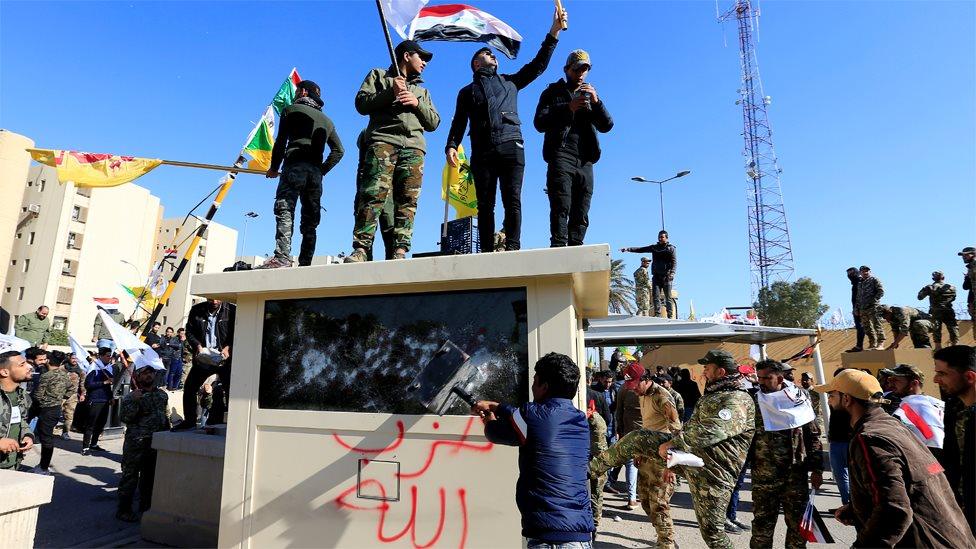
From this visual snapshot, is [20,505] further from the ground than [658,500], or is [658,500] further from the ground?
[20,505]

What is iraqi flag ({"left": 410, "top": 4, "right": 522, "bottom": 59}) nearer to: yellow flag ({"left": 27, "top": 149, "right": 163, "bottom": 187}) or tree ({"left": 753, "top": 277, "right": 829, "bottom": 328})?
yellow flag ({"left": 27, "top": 149, "right": 163, "bottom": 187})

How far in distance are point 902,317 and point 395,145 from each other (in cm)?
1439

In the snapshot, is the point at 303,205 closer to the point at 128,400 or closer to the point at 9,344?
the point at 128,400

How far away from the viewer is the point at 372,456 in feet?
11.8

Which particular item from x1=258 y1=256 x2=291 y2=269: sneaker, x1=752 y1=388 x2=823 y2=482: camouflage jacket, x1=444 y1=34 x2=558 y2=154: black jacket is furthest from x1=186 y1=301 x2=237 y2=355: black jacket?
x1=752 y1=388 x2=823 y2=482: camouflage jacket

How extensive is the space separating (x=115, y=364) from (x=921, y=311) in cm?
1974

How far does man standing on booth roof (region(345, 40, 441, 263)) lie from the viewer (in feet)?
15.6

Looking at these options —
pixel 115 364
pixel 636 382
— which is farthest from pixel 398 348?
pixel 115 364

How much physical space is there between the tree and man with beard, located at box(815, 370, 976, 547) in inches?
1464

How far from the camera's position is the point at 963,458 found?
338 cm

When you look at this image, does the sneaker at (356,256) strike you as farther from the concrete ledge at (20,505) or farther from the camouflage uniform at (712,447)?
the camouflage uniform at (712,447)

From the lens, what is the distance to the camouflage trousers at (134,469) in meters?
6.16

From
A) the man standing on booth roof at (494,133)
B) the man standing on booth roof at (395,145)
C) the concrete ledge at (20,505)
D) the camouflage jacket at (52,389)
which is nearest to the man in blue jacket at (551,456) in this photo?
the man standing on booth roof at (494,133)

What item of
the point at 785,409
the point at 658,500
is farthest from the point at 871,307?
the point at 658,500
